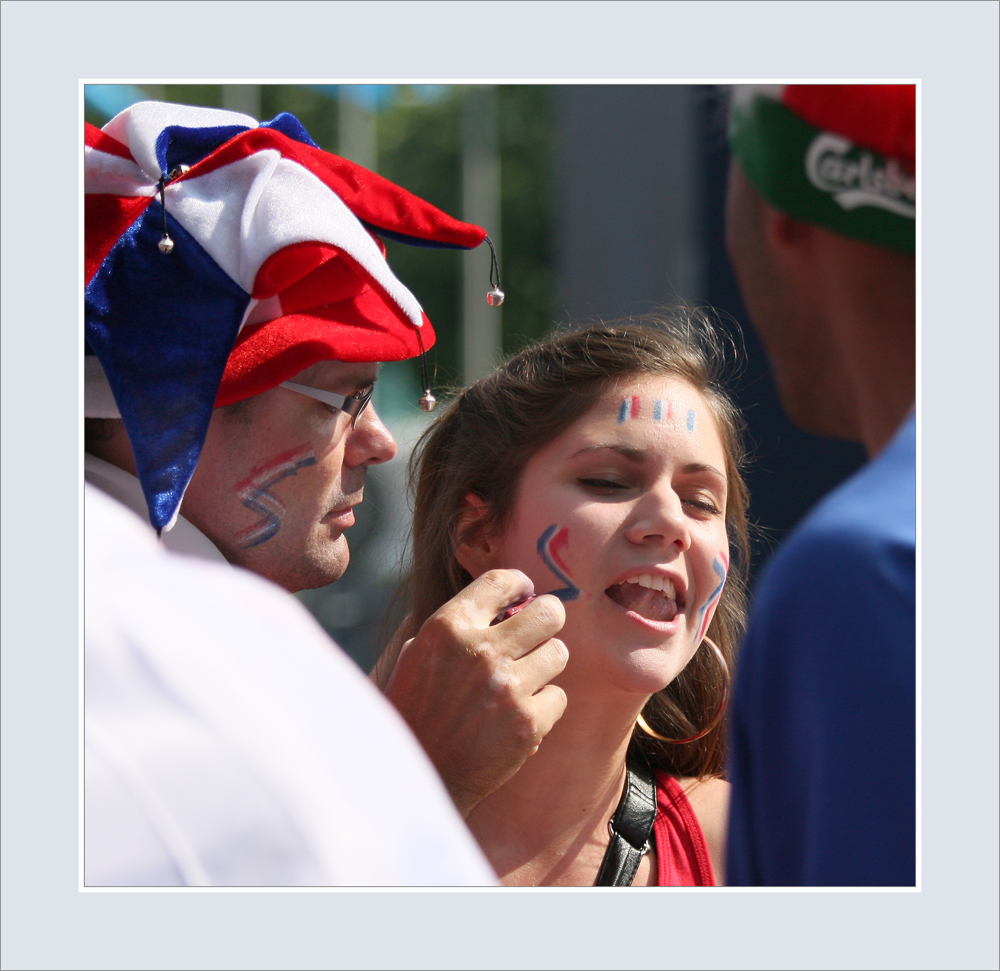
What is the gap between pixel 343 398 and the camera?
1.74 m

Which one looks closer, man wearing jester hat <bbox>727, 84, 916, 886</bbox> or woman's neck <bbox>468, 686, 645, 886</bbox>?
man wearing jester hat <bbox>727, 84, 916, 886</bbox>

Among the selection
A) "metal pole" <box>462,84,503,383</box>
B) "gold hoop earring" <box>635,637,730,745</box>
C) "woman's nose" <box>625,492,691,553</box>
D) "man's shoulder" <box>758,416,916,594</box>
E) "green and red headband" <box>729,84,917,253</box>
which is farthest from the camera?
"metal pole" <box>462,84,503,383</box>

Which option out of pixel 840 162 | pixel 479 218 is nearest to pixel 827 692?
pixel 840 162

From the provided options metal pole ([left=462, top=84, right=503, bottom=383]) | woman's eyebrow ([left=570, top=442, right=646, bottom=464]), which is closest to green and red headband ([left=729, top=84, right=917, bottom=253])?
woman's eyebrow ([left=570, top=442, right=646, bottom=464])

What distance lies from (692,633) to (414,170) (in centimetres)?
246

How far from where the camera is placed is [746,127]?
1.34 meters

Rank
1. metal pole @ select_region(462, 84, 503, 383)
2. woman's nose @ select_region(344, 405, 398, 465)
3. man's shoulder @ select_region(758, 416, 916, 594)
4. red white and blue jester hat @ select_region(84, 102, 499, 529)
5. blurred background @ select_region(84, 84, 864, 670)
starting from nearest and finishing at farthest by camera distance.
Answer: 1. man's shoulder @ select_region(758, 416, 916, 594)
2. red white and blue jester hat @ select_region(84, 102, 499, 529)
3. woman's nose @ select_region(344, 405, 398, 465)
4. blurred background @ select_region(84, 84, 864, 670)
5. metal pole @ select_region(462, 84, 503, 383)

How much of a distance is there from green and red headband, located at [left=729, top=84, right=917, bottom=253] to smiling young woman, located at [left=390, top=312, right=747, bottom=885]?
59 cm

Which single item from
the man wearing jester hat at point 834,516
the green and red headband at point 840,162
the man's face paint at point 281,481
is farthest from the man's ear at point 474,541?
the green and red headband at point 840,162

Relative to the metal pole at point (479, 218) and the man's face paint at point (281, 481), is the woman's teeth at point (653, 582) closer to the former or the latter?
the man's face paint at point (281, 481)

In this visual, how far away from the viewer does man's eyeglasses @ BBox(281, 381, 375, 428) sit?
1.69 meters

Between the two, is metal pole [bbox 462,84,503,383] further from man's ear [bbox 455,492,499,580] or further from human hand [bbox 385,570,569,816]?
human hand [bbox 385,570,569,816]

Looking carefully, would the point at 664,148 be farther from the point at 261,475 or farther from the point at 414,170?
the point at 261,475

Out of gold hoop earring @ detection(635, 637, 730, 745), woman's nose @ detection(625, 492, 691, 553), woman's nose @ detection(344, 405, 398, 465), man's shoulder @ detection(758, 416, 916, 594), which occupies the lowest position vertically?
gold hoop earring @ detection(635, 637, 730, 745)
